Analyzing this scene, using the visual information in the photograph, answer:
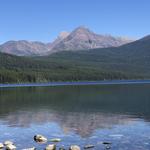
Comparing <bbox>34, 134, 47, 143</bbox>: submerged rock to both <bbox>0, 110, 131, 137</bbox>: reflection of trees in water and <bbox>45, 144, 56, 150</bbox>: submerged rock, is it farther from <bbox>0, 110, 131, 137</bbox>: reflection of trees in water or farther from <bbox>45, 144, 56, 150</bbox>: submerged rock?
<bbox>0, 110, 131, 137</bbox>: reflection of trees in water

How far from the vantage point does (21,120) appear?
304 feet

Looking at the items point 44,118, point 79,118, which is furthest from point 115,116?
point 44,118

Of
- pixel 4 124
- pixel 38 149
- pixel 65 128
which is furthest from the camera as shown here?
pixel 4 124

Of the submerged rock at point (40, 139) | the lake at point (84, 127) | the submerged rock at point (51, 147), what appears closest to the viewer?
the submerged rock at point (51, 147)

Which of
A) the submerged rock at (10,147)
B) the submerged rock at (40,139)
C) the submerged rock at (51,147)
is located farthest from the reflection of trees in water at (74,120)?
the submerged rock at (10,147)

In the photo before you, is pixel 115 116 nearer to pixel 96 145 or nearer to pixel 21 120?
pixel 21 120

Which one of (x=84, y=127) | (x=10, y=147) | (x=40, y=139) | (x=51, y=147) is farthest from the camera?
(x=84, y=127)

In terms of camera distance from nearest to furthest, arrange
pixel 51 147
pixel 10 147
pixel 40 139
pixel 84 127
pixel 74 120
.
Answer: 1. pixel 51 147
2. pixel 10 147
3. pixel 40 139
4. pixel 84 127
5. pixel 74 120

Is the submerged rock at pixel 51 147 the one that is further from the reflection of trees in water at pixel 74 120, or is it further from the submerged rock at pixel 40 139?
the reflection of trees in water at pixel 74 120

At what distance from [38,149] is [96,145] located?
8.99m

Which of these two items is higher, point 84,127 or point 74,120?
point 74,120

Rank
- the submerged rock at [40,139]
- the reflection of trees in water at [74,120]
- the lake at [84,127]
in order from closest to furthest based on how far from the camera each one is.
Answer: the lake at [84,127]
the submerged rock at [40,139]
the reflection of trees in water at [74,120]

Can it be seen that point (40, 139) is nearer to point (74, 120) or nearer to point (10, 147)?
point (10, 147)

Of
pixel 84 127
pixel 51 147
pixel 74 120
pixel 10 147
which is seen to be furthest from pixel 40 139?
pixel 74 120
